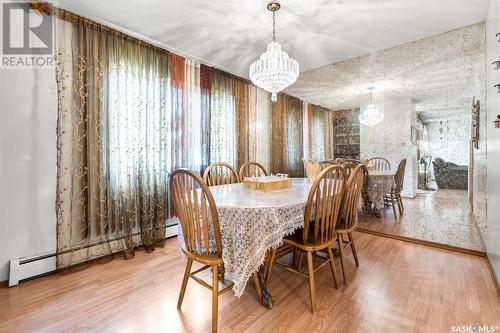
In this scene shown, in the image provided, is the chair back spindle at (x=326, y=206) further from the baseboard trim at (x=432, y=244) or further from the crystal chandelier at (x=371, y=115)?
the crystal chandelier at (x=371, y=115)

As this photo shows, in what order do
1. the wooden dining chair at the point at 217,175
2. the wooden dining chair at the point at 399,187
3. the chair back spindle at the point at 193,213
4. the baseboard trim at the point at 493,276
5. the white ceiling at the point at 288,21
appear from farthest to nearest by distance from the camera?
the wooden dining chair at the point at 399,187 < the wooden dining chair at the point at 217,175 < the white ceiling at the point at 288,21 < the baseboard trim at the point at 493,276 < the chair back spindle at the point at 193,213

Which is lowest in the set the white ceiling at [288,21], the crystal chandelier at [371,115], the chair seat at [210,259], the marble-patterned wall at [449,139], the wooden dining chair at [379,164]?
the chair seat at [210,259]

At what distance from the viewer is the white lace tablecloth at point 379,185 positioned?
2768mm

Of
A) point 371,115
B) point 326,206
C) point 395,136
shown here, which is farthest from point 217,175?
point 395,136

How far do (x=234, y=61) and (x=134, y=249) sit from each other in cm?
288

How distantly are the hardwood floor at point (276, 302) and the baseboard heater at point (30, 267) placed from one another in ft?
0.22

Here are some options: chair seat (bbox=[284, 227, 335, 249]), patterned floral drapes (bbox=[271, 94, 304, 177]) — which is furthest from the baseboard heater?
patterned floral drapes (bbox=[271, 94, 304, 177])

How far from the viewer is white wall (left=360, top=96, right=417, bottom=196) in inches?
110

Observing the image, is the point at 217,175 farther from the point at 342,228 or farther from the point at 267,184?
the point at 342,228

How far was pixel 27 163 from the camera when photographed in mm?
1934

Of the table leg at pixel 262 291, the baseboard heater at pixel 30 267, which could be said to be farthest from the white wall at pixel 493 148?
the baseboard heater at pixel 30 267

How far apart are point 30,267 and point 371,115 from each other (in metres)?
4.03

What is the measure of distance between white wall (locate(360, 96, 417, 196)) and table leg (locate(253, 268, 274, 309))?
232 centimetres

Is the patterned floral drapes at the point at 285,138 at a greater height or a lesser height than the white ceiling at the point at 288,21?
lesser
